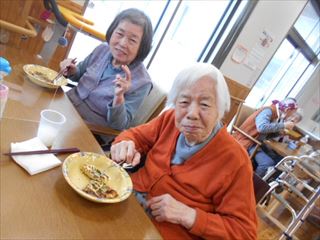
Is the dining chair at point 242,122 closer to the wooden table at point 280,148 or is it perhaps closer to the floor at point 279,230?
the wooden table at point 280,148

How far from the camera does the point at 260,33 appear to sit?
3547 millimetres

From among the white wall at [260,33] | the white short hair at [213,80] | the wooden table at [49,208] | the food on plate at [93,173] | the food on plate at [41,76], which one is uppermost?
the white wall at [260,33]

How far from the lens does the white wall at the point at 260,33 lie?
11.1 ft

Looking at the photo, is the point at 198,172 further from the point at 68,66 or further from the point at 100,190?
the point at 68,66

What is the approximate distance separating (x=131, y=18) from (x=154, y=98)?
47 cm

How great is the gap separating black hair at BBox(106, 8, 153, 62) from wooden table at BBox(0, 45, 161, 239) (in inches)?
28.6

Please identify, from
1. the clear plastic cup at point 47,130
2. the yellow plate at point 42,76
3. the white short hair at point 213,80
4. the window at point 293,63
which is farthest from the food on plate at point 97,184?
the window at point 293,63

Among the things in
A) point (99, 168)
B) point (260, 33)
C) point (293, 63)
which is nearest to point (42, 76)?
point (99, 168)

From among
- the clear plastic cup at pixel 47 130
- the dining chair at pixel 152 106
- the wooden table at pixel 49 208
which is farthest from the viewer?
the dining chair at pixel 152 106

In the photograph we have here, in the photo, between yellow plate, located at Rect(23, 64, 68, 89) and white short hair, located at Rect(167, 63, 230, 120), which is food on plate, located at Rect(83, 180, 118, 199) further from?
yellow plate, located at Rect(23, 64, 68, 89)

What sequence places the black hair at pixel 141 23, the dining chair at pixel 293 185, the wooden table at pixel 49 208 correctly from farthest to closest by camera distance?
the dining chair at pixel 293 185, the black hair at pixel 141 23, the wooden table at pixel 49 208

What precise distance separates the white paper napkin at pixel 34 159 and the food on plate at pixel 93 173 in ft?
0.27

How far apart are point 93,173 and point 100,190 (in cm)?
8

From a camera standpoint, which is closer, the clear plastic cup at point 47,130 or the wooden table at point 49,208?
the wooden table at point 49,208
